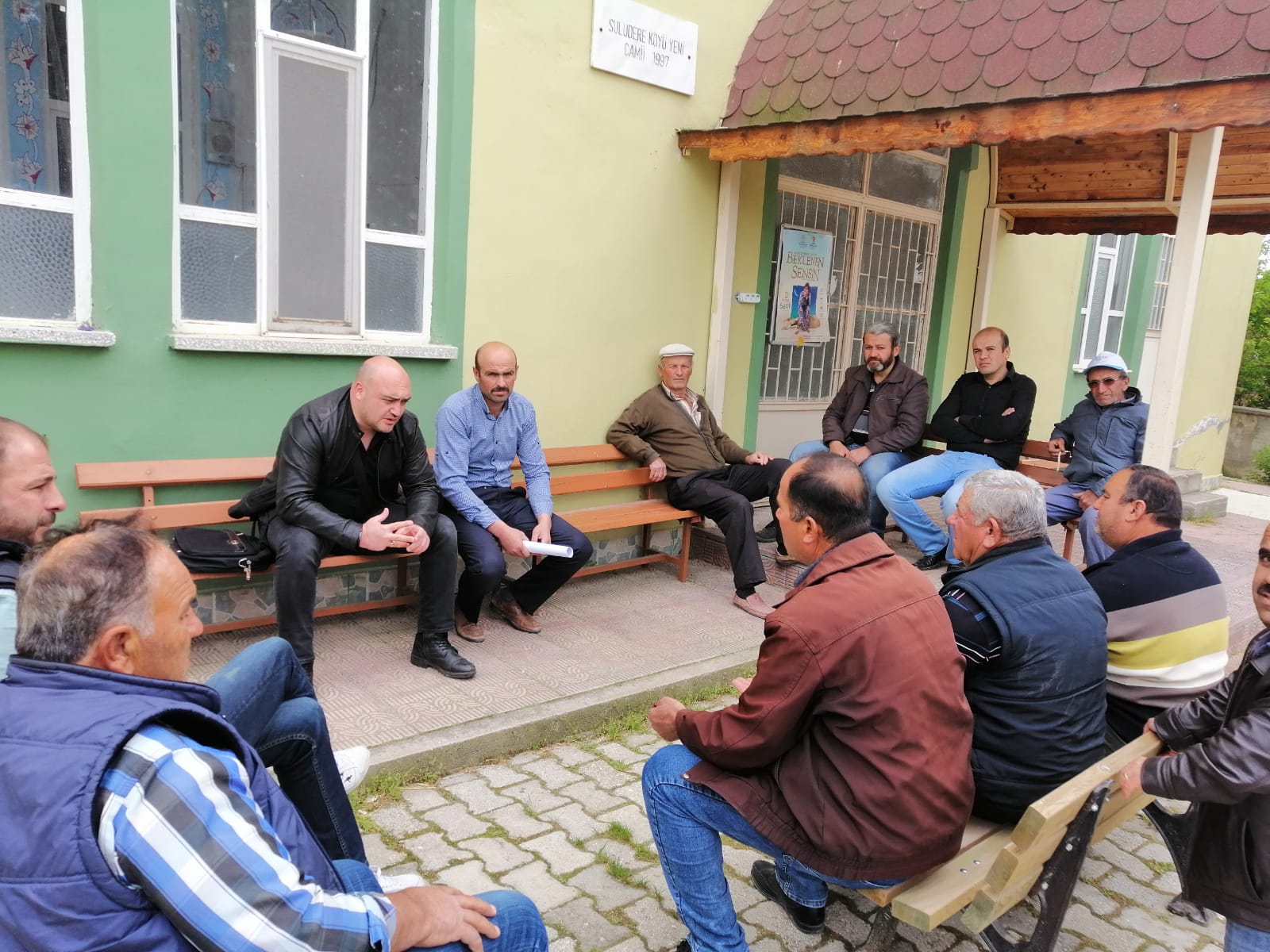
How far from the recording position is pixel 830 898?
280 centimetres

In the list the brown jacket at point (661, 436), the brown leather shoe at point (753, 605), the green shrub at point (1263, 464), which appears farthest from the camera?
the green shrub at point (1263, 464)

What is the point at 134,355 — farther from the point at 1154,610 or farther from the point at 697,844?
the point at 1154,610

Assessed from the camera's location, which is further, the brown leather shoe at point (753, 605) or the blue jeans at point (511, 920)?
the brown leather shoe at point (753, 605)

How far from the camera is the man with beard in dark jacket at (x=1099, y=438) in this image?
5508mm

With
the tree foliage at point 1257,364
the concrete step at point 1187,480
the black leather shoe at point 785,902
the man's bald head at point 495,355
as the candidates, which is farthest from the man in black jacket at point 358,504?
the tree foliage at point 1257,364

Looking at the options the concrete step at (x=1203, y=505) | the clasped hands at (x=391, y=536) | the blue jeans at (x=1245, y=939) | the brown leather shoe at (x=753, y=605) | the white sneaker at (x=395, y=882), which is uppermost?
the clasped hands at (x=391, y=536)

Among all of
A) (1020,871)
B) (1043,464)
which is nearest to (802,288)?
(1043,464)

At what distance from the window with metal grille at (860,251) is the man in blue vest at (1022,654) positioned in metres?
4.66

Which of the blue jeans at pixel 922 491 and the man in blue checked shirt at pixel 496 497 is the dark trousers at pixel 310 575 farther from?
the blue jeans at pixel 922 491

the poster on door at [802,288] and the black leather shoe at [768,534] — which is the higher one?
the poster on door at [802,288]

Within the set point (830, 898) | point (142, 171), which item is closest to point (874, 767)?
point (830, 898)

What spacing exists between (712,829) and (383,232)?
3551 millimetres

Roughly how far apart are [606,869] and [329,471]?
2.04 meters

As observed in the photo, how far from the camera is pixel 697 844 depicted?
230 cm
